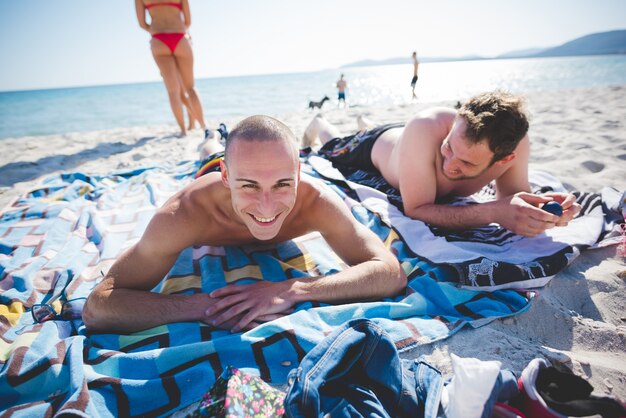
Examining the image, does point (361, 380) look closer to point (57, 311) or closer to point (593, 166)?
point (57, 311)

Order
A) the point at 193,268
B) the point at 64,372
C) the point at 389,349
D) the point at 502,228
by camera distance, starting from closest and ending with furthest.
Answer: the point at 389,349, the point at 64,372, the point at 193,268, the point at 502,228

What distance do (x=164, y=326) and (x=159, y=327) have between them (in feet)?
0.09

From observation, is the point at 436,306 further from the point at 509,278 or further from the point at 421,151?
the point at 421,151

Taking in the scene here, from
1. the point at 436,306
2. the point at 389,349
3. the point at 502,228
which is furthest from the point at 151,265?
the point at 502,228

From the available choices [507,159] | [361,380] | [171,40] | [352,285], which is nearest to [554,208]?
[507,159]

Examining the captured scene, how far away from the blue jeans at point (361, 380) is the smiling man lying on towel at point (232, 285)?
0.56m

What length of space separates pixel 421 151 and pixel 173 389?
2377 millimetres

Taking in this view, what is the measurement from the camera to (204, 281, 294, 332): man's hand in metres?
1.73

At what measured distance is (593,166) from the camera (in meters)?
3.55

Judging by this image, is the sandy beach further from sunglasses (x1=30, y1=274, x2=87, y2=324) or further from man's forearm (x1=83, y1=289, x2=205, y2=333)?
sunglasses (x1=30, y1=274, x2=87, y2=324)

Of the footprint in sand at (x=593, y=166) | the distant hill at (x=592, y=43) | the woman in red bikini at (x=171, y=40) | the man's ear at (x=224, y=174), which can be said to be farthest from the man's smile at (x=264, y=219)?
the distant hill at (x=592, y=43)

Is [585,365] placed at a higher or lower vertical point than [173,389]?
lower

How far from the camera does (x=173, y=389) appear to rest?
1.40 meters

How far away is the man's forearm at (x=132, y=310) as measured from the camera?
5.47 feet
